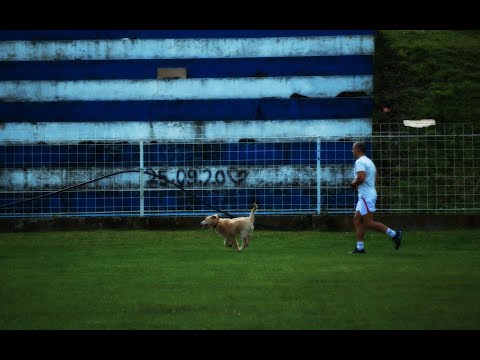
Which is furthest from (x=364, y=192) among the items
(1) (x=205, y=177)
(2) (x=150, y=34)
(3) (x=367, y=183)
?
(2) (x=150, y=34)

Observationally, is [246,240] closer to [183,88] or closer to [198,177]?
[198,177]

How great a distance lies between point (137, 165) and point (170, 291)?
11.7 m

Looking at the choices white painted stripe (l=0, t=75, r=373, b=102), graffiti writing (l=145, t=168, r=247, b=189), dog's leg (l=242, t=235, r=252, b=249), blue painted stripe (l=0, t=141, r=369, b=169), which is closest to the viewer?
dog's leg (l=242, t=235, r=252, b=249)

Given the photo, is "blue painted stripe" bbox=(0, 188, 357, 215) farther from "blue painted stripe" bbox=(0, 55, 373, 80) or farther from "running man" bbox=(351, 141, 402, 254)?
"blue painted stripe" bbox=(0, 55, 373, 80)

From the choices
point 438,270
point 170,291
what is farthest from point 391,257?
point 170,291

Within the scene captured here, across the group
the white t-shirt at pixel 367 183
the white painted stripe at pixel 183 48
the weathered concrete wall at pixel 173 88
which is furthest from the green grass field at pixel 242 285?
the white painted stripe at pixel 183 48

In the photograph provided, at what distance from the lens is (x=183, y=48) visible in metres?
24.4

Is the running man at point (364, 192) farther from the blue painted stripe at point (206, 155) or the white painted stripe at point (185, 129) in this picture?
the white painted stripe at point (185, 129)

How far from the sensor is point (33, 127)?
77.0 feet

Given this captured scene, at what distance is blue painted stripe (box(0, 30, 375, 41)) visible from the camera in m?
24.2

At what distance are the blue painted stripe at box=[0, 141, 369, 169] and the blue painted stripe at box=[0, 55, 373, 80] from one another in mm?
4467

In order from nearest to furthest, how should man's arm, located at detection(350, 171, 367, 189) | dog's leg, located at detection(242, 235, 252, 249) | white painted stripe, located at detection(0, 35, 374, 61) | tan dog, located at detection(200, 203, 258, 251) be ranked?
man's arm, located at detection(350, 171, 367, 189)
tan dog, located at detection(200, 203, 258, 251)
dog's leg, located at detection(242, 235, 252, 249)
white painted stripe, located at detection(0, 35, 374, 61)

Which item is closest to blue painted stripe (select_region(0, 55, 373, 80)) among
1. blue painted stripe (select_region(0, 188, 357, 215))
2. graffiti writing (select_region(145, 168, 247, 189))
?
graffiti writing (select_region(145, 168, 247, 189))

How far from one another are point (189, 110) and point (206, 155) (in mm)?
4934
